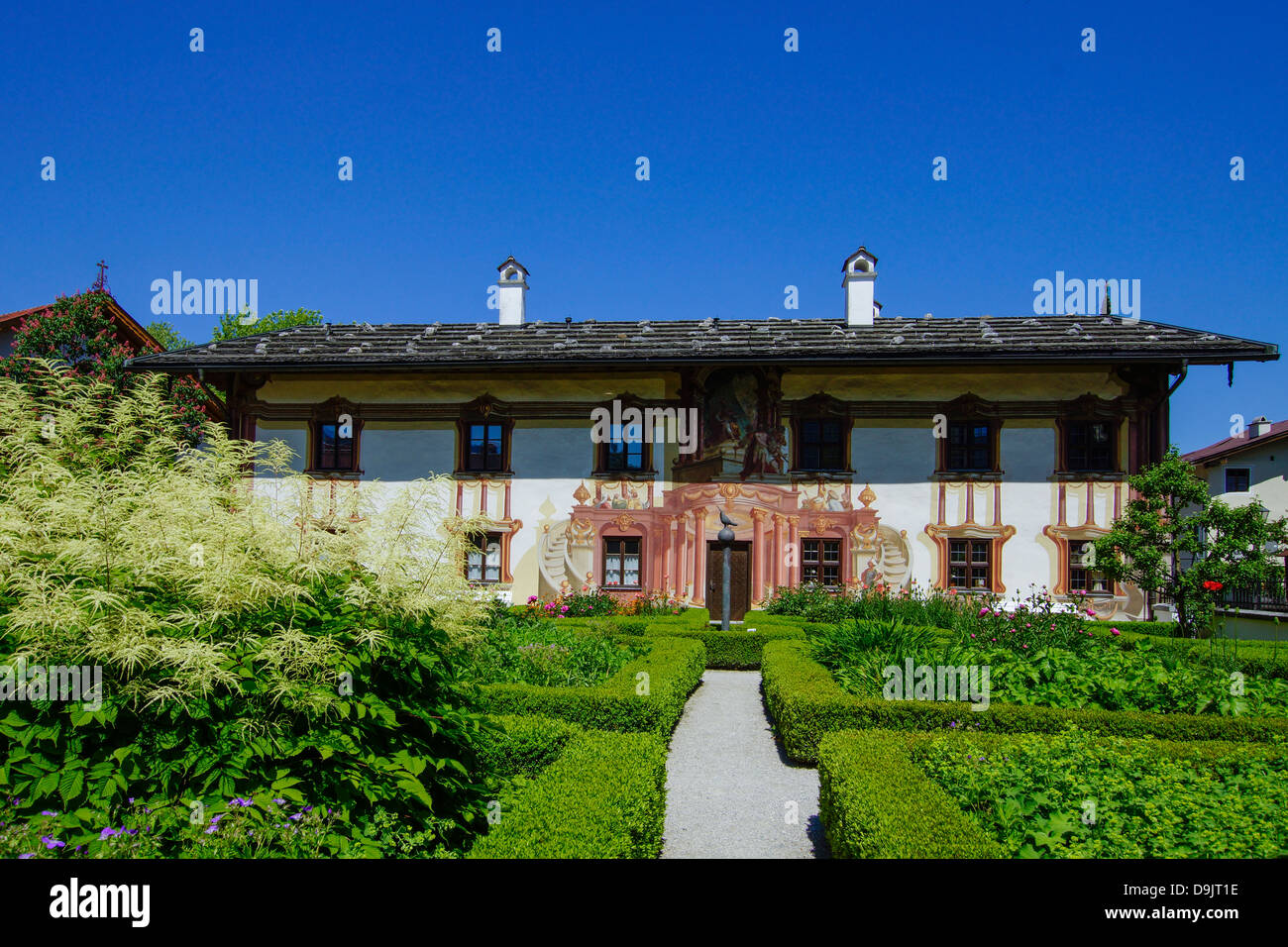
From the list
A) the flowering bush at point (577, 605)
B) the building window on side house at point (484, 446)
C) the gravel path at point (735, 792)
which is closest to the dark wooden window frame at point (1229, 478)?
the flowering bush at point (577, 605)

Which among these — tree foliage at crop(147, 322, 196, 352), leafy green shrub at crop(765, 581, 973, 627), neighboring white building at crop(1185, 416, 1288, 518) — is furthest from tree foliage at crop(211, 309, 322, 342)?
neighboring white building at crop(1185, 416, 1288, 518)

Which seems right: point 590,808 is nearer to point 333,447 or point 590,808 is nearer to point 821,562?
point 821,562

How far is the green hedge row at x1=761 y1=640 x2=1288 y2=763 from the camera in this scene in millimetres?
7438

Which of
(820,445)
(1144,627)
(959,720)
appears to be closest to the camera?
(959,720)

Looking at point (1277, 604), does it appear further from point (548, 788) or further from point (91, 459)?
point (91, 459)

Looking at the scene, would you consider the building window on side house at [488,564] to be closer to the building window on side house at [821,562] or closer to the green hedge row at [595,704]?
the building window on side house at [821,562]

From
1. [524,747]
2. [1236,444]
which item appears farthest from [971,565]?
[1236,444]

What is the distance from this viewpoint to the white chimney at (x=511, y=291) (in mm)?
23281

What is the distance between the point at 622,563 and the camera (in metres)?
19.2

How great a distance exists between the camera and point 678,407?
19.4 metres

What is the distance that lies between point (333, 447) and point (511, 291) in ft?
22.4

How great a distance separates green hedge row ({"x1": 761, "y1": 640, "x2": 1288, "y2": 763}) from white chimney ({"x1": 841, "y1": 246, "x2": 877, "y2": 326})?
1458 centimetres

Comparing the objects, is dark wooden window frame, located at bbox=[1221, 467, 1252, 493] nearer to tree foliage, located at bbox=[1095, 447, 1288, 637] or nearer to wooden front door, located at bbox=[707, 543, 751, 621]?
tree foliage, located at bbox=[1095, 447, 1288, 637]
